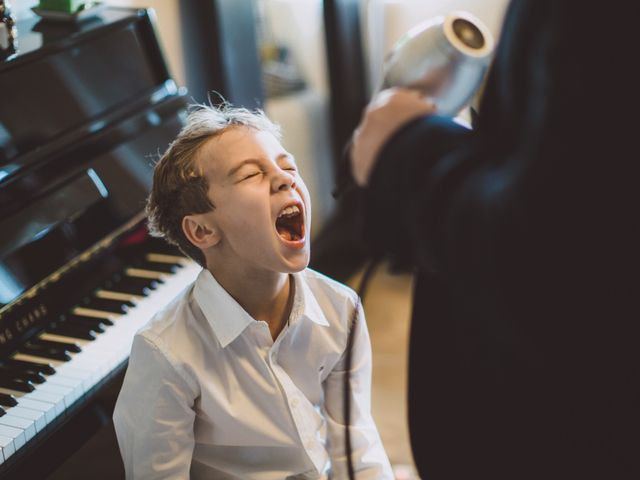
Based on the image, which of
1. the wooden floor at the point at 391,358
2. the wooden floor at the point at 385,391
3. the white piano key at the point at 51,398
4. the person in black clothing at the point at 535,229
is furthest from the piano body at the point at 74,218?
the wooden floor at the point at 391,358

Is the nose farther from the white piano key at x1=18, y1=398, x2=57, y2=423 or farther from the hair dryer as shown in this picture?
the white piano key at x1=18, y1=398, x2=57, y2=423

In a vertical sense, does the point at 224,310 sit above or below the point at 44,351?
above

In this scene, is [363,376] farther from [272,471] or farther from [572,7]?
[572,7]

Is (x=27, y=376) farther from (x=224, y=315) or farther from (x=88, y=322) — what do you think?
(x=224, y=315)

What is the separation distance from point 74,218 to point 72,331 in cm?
25

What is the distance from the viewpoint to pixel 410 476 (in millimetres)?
2406

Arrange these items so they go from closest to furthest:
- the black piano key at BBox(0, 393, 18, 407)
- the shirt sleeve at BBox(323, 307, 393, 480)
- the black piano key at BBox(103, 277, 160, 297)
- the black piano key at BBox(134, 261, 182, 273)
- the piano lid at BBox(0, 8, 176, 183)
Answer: the black piano key at BBox(0, 393, 18, 407), the shirt sleeve at BBox(323, 307, 393, 480), the piano lid at BBox(0, 8, 176, 183), the black piano key at BBox(103, 277, 160, 297), the black piano key at BBox(134, 261, 182, 273)

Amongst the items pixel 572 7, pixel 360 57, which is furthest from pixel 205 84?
pixel 572 7

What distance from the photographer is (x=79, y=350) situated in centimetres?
156

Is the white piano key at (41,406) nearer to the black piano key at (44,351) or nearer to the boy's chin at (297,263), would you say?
the black piano key at (44,351)

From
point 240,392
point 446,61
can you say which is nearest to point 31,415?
point 240,392

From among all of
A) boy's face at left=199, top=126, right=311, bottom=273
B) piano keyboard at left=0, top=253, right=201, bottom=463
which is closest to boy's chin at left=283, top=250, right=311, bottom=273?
boy's face at left=199, top=126, right=311, bottom=273

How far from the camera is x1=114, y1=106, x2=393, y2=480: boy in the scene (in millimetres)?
1329

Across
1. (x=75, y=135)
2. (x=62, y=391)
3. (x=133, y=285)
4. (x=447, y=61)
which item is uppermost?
(x=447, y=61)
